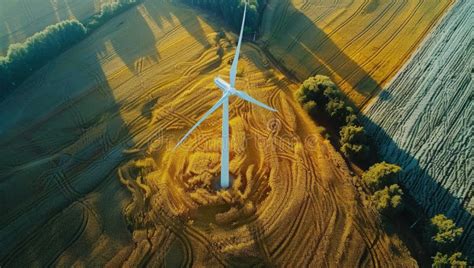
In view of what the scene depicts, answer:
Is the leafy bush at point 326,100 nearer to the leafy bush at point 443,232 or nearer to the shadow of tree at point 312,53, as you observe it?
the shadow of tree at point 312,53

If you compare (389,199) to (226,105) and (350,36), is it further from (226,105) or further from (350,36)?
(350,36)

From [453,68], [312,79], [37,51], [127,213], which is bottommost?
[127,213]

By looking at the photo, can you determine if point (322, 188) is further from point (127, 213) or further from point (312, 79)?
point (127, 213)

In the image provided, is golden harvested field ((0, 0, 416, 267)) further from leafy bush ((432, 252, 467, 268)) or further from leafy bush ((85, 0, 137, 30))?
leafy bush ((85, 0, 137, 30))

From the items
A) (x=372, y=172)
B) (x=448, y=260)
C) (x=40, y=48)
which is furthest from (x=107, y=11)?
(x=448, y=260)

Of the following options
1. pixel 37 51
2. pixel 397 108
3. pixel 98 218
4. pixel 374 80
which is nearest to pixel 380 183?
pixel 397 108

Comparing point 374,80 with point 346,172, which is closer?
point 346,172

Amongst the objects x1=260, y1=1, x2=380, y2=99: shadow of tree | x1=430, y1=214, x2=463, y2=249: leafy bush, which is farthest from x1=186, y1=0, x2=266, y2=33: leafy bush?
x1=430, y1=214, x2=463, y2=249: leafy bush
